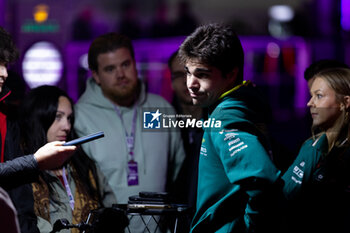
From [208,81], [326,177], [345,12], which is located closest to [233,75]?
[208,81]

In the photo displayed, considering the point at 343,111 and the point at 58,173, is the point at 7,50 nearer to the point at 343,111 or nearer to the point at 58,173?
the point at 58,173

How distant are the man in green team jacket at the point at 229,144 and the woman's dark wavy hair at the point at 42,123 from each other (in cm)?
113

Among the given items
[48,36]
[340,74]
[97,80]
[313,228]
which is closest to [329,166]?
[313,228]

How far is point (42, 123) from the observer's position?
3.39 meters

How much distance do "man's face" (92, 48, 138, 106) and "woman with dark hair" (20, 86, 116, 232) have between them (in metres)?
0.37

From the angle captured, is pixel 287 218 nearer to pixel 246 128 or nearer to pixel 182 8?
pixel 246 128

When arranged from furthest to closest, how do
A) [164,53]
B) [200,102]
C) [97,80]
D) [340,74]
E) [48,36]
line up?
1. [164,53]
2. [48,36]
3. [97,80]
4. [340,74]
5. [200,102]

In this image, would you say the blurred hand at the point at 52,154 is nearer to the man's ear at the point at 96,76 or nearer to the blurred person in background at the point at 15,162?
the blurred person in background at the point at 15,162

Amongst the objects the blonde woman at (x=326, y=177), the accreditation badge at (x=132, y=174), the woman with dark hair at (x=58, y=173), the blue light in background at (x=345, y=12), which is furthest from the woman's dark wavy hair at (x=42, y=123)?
the blue light in background at (x=345, y=12)

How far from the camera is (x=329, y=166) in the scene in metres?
3.07

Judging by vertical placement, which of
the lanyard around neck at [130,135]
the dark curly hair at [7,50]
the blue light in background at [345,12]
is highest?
the blue light in background at [345,12]

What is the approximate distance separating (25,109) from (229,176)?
1.65 meters

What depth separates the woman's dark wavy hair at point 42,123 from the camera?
333 cm

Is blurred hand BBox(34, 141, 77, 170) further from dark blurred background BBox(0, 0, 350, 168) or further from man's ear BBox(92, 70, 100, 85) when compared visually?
dark blurred background BBox(0, 0, 350, 168)
